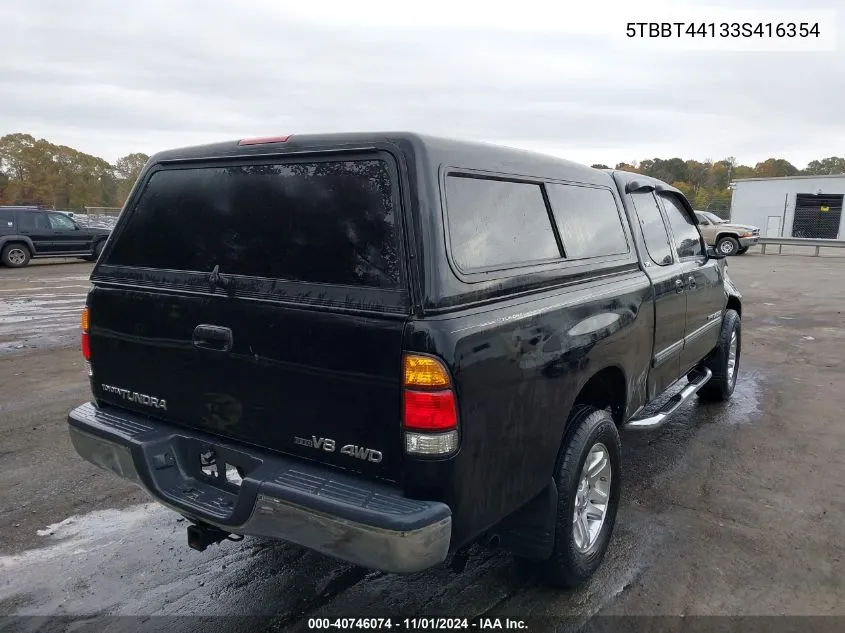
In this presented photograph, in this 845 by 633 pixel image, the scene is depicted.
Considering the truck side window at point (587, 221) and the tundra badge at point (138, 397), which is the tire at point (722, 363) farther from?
the tundra badge at point (138, 397)

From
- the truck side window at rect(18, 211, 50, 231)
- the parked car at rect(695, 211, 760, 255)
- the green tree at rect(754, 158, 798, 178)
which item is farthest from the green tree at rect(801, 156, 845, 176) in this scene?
the truck side window at rect(18, 211, 50, 231)

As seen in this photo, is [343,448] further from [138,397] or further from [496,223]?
[138,397]

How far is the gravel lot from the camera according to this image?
292 centimetres

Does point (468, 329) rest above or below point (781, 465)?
above

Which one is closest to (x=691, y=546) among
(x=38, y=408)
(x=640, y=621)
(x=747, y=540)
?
(x=747, y=540)

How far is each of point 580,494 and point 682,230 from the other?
2770 mm

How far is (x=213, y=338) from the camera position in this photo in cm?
265

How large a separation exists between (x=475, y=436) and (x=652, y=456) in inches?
117

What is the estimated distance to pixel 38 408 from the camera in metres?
5.55

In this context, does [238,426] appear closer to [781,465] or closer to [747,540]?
[747,540]

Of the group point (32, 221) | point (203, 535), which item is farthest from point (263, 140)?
point (32, 221)

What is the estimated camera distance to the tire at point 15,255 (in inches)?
709

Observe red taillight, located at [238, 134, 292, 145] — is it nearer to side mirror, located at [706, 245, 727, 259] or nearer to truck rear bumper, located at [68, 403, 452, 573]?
truck rear bumper, located at [68, 403, 452, 573]

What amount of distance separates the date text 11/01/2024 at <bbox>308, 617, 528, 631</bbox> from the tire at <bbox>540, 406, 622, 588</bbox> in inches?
12.2
